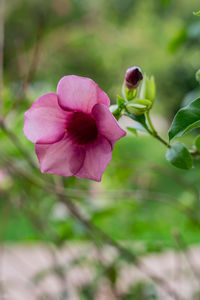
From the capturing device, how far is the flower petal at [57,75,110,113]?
0.40m

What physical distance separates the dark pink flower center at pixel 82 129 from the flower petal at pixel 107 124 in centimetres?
5

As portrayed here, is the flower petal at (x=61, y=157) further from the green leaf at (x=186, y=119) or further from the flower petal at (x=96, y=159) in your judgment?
the green leaf at (x=186, y=119)

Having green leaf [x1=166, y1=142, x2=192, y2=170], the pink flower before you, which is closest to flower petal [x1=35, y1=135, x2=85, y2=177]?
the pink flower

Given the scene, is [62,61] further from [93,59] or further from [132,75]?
[132,75]

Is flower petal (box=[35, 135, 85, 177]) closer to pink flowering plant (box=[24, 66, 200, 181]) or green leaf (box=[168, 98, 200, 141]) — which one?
pink flowering plant (box=[24, 66, 200, 181])

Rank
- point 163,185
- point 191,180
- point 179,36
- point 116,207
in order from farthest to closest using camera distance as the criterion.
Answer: point 163,185, point 191,180, point 116,207, point 179,36

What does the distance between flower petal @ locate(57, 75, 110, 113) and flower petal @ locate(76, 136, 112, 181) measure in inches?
1.7

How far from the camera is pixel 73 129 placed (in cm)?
47

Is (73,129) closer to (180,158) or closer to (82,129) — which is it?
(82,129)

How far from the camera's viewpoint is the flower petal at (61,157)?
0.43m

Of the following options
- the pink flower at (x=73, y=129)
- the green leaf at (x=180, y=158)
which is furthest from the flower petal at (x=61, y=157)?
the green leaf at (x=180, y=158)

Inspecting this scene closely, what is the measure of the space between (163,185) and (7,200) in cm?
441

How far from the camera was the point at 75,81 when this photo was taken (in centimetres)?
40

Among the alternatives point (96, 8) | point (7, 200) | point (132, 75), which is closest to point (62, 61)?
point (96, 8)
